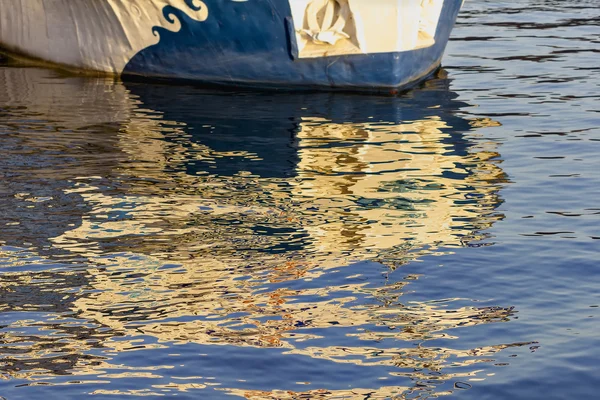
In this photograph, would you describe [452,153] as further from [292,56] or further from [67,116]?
[67,116]

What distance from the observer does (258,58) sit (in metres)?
12.4

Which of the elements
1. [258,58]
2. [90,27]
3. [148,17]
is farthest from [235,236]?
[90,27]

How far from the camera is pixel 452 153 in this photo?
31.7 ft

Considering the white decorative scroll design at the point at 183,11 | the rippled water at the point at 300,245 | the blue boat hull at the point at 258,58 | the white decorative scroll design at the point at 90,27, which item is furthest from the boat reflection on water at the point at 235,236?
the white decorative scroll design at the point at 90,27

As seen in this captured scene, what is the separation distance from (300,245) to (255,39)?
573cm

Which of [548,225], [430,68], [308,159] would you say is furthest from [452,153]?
[430,68]

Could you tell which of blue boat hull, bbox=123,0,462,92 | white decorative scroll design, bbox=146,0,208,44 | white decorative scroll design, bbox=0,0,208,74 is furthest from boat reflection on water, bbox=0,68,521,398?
white decorative scroll design, bbox=0,0,208,74

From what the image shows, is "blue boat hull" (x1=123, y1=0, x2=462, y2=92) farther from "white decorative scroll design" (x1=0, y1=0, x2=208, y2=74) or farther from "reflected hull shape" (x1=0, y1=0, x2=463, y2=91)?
"white decorative scroll design" (x1=0, y1=0, x2=208, y2=74)

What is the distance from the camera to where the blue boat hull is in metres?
12.0

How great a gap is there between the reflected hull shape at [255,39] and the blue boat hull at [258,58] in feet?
0.04

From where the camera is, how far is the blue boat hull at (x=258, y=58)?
39.4ft

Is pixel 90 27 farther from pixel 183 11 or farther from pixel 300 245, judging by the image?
pixel 300 245

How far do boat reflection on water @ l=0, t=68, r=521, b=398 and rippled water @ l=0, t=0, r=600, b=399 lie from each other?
0.02m

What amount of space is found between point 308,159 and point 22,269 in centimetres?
358
